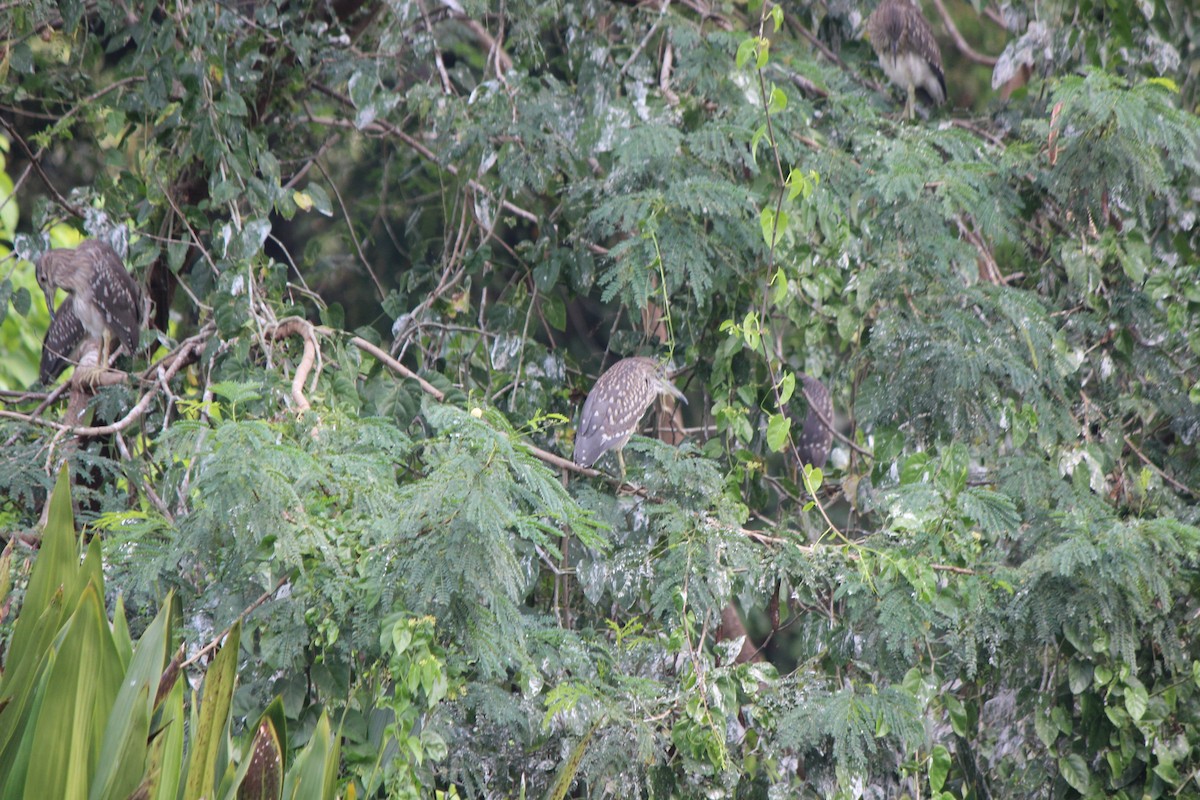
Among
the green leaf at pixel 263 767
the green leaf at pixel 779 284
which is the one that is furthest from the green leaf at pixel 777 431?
the green leaf at pixel 263 767

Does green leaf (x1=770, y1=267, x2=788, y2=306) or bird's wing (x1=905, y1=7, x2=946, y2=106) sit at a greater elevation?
bird's wing (x1=905, y1=7, x2=946, y2=106)

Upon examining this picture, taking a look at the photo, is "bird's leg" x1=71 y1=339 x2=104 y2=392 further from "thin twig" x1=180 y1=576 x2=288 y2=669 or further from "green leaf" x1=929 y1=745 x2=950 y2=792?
"green leaf" x1=929 y1=745 x2=950 y2=792

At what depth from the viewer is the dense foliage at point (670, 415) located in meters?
3.03

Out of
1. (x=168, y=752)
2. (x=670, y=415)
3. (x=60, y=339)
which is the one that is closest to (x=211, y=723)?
(x=168, y=752)

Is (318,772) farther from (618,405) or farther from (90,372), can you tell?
(90,372)

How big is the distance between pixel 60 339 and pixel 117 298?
1.72 feet

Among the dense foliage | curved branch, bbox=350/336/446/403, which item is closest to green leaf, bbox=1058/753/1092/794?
the dense foliage

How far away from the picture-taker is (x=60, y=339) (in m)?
5.61

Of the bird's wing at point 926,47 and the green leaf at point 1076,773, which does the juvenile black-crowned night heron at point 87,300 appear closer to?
the bird's wing at point 926,47

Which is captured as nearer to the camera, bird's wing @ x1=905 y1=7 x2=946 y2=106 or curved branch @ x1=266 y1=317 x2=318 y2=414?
curved branch @ x1=266 y1=317 x2=318 y2=414

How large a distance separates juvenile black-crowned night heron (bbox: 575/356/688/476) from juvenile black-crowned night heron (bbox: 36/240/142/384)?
204 centimetres

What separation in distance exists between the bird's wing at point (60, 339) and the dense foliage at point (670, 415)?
1.29 feet

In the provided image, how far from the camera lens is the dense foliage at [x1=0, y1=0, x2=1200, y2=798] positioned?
3033 mm

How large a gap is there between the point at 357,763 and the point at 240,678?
1.24 ft
